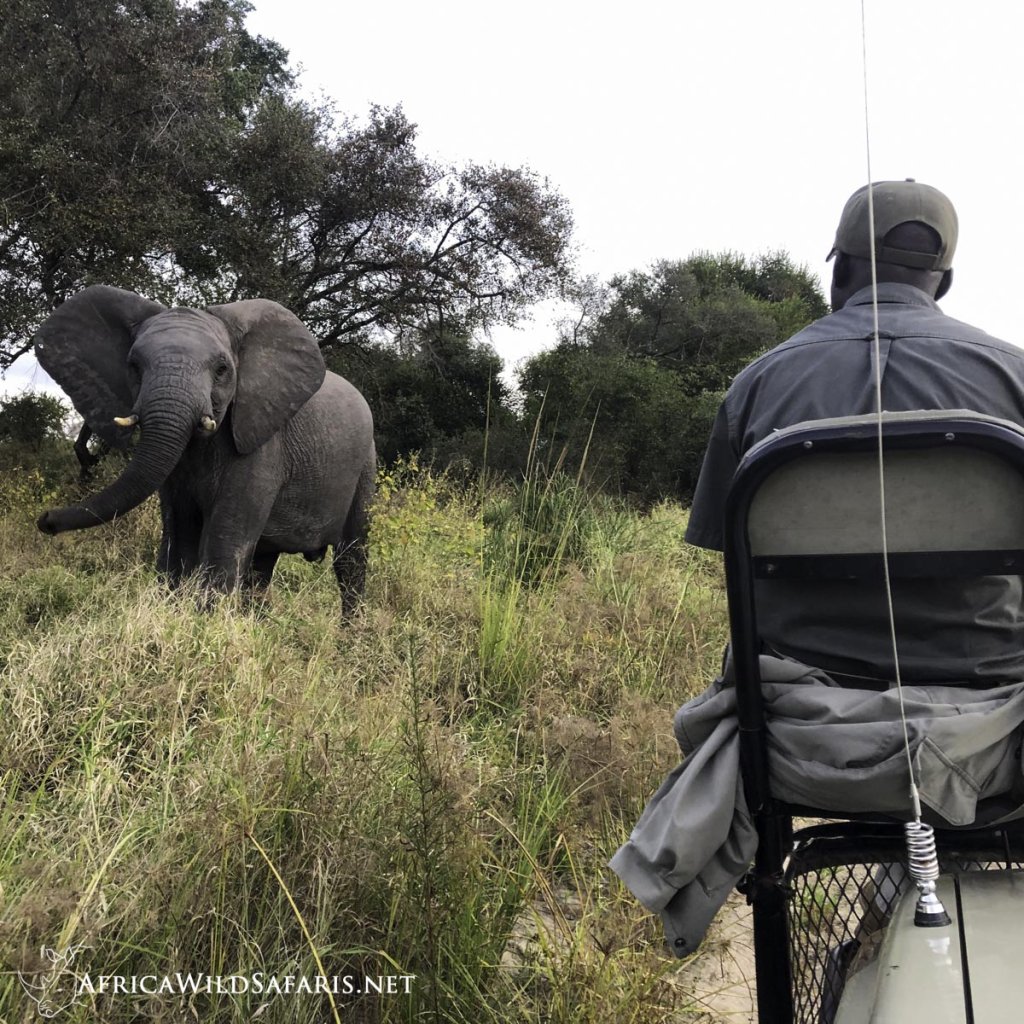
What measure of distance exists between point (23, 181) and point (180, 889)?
10446 mm

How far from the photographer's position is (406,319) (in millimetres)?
15320

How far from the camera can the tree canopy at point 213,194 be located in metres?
11.0

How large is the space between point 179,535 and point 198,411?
1114mm

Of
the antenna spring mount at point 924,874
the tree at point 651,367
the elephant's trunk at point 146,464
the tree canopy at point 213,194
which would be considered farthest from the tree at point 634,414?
the antenna spring mount at point 924,874

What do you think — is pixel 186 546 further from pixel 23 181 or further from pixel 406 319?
pixel 406 319

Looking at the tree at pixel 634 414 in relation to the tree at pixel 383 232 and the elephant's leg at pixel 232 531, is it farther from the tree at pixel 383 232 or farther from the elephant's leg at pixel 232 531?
the elephant's leg at pixel 232 531

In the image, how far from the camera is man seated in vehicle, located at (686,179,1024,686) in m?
1.61

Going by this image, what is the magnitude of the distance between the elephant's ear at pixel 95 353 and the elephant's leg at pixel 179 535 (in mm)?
516

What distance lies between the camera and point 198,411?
18.2 feet

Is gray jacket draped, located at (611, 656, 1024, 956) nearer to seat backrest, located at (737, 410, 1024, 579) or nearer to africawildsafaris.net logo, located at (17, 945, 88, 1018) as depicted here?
seat backrest, located at (737, 410, 1024, 579)

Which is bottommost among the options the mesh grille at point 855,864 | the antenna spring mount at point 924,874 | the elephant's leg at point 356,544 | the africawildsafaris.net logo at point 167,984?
the africawildsafaris.net logo at point 167,984

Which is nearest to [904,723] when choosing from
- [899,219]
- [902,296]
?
[902,296]

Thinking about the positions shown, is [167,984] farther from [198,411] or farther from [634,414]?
[634,414]

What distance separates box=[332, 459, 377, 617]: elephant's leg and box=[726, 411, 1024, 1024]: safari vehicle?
6.18 meters
